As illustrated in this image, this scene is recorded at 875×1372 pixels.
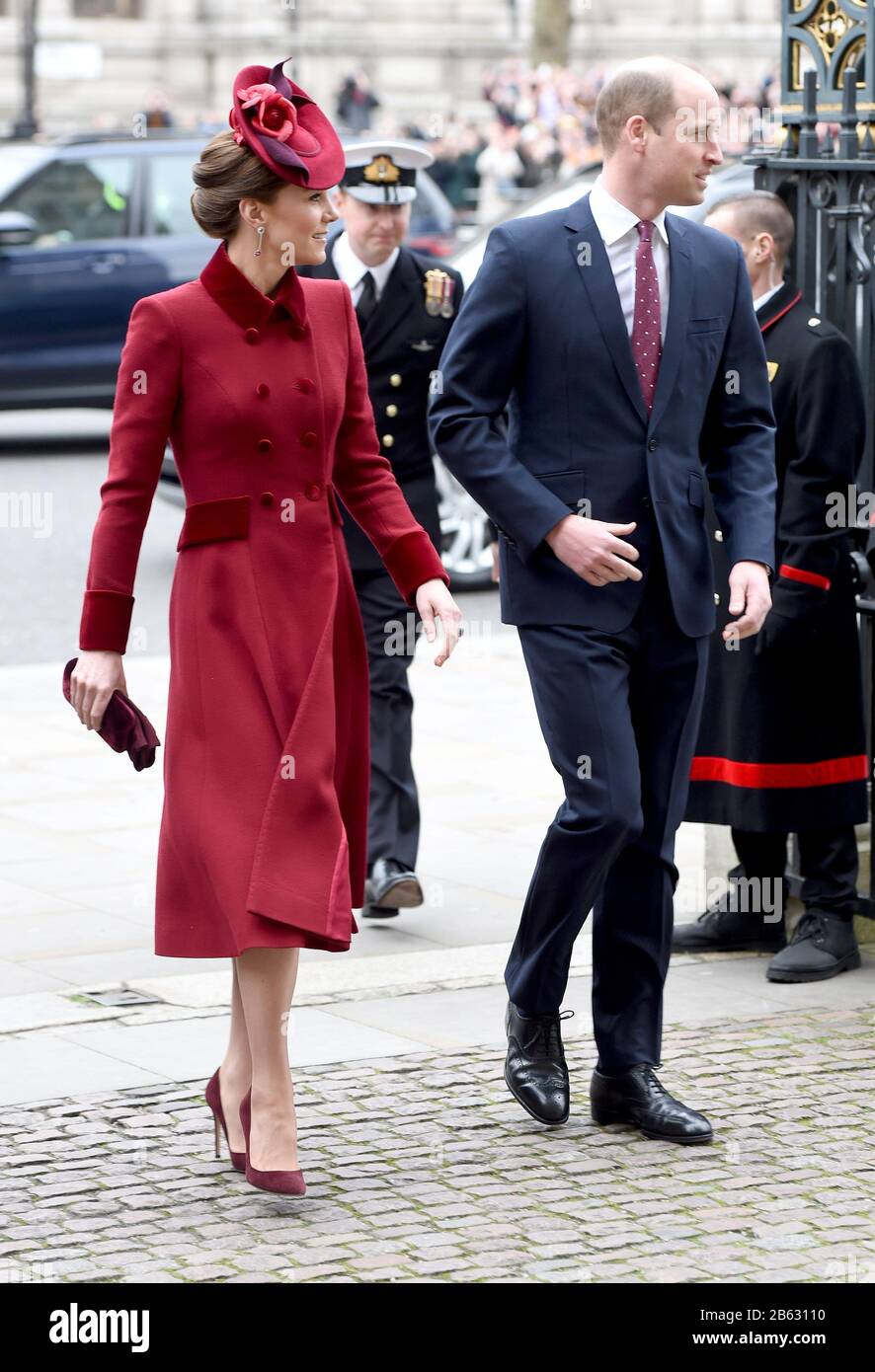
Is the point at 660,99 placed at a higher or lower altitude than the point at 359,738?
higher

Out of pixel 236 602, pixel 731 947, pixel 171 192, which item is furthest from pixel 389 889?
pixel 171 192

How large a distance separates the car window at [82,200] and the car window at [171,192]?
0.17 m

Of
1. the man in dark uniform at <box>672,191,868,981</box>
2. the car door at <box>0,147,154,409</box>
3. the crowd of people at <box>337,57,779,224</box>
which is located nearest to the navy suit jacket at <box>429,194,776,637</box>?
the man in dark uniform at <box>672,191,868,981</box>

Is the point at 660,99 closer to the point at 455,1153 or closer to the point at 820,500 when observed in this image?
the point at 820,500

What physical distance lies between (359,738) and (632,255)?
3.64 ft

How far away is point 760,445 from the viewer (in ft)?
16.4

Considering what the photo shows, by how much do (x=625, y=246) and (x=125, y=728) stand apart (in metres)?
1.39

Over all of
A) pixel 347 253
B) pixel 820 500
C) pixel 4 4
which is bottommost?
pixel 820 500

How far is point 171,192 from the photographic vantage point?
16.8 m

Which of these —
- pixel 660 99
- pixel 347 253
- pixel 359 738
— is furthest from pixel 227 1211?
pixel 347 253

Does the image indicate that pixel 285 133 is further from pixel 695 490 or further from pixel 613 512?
pixel 695 490
